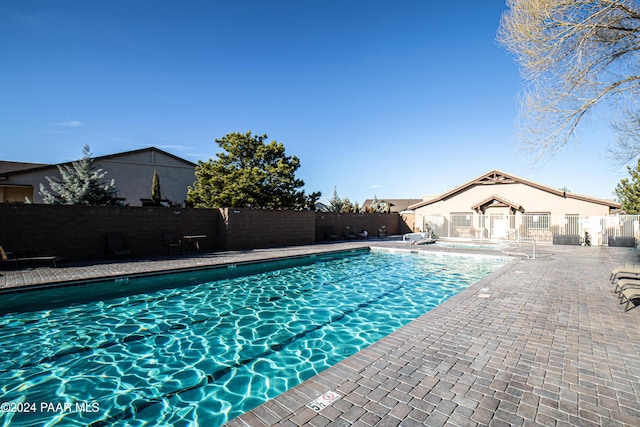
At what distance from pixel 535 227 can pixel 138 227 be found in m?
26.3

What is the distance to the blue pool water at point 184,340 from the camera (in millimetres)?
3584

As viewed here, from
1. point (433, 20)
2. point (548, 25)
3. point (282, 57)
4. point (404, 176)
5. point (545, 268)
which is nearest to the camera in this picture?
point (548, 25)

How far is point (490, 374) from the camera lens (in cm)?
331

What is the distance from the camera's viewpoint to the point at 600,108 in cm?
752

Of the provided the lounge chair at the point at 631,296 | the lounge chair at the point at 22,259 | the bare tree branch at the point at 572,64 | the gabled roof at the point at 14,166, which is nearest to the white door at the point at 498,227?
the bare tree branch at the point at 572,64

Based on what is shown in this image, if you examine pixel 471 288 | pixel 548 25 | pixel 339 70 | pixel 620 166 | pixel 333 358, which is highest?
pixel 339 70

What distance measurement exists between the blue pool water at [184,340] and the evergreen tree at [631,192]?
27971 mm

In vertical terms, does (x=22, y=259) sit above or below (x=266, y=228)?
below

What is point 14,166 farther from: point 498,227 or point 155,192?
point 498,227

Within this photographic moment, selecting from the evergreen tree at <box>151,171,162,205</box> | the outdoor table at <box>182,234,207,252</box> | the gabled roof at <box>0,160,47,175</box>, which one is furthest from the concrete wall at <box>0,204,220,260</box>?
the gabled roof at <box>0,160,47,175</box>

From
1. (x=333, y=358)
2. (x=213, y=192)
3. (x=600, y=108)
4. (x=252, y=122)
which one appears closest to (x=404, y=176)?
(x=252, y=122)

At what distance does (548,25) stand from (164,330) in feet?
34.5

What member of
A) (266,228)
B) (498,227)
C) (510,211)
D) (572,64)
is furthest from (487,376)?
(510,211)

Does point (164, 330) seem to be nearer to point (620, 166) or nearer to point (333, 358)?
point (333, 358)
